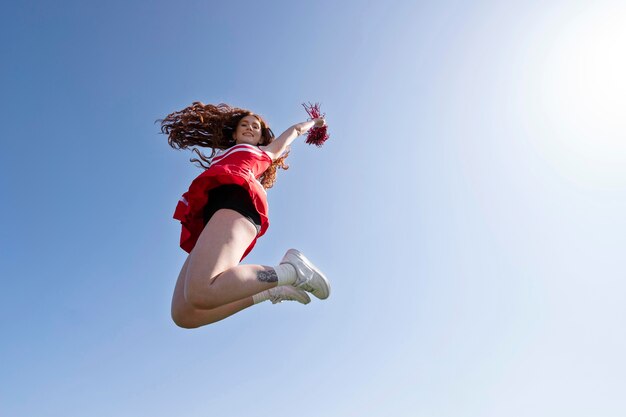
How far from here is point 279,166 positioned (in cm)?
A: 541

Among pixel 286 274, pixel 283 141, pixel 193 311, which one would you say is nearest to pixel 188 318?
pixel 193 311

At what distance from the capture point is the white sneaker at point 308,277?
12.4ft

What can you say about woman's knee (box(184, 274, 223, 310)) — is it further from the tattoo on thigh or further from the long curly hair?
the long curly hair

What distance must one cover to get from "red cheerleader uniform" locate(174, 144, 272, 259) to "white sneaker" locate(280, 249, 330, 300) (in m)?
0.42

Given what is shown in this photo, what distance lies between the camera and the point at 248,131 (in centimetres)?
499

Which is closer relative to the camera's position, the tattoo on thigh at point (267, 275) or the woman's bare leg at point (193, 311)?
the tattoo on thigh at point (267, 275)

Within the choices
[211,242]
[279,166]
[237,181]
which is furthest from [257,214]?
[279,166]

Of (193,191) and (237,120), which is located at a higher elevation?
(237,120)

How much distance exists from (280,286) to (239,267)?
17.5 inches

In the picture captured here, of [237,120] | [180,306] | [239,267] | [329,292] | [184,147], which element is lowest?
[180,306]

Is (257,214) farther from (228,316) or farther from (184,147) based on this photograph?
(184,147)

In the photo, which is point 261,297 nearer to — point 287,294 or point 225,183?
point 287,294

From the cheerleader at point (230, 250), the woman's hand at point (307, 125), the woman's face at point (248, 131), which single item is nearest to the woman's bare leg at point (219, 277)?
the cheerleader at point (230, 250)

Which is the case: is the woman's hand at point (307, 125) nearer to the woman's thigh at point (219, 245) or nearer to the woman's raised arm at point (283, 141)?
the woman's raised arm at point (283, 141)
